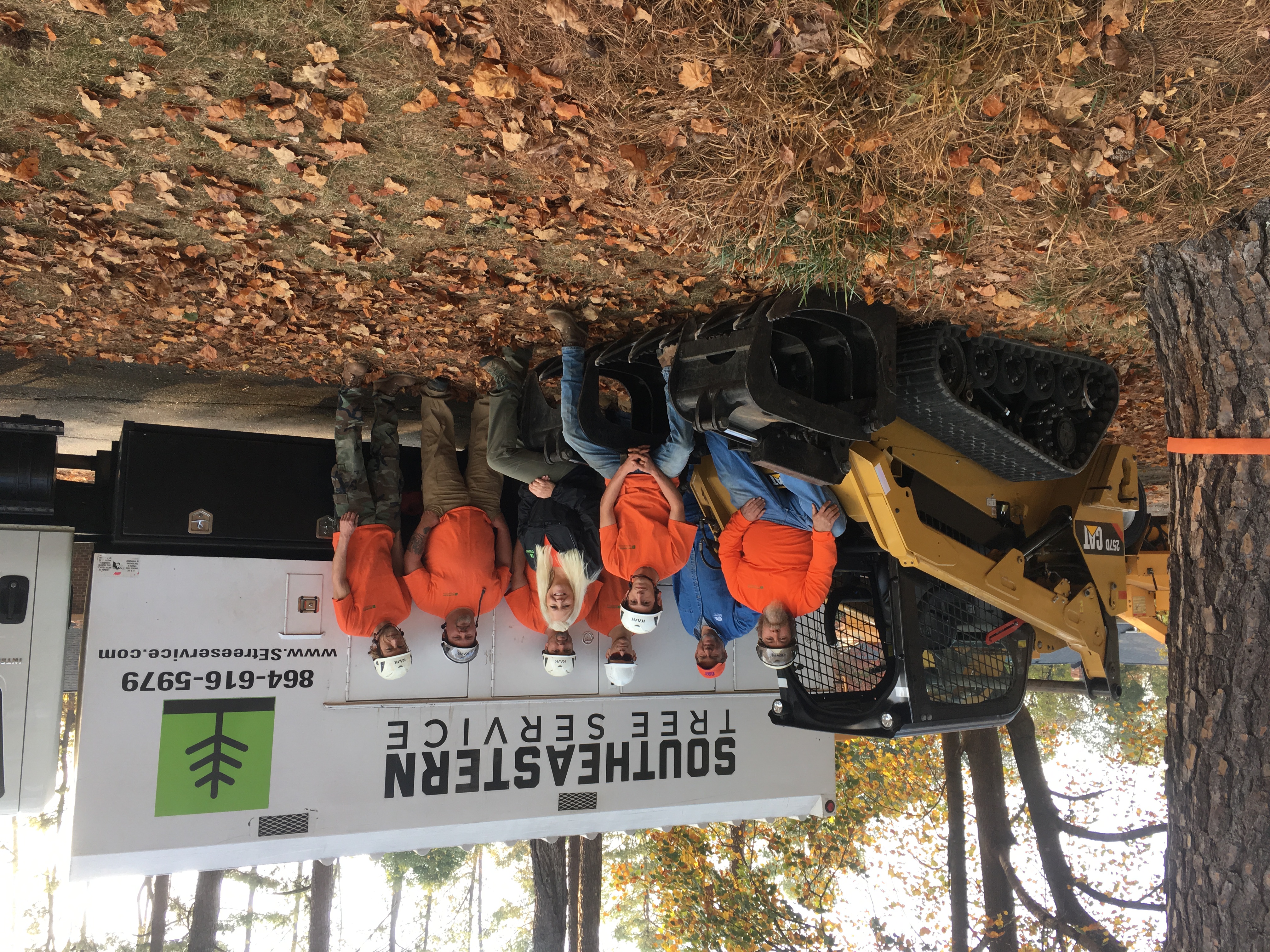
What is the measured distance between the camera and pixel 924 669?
15.1ft

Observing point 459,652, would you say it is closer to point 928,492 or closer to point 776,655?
point 776,655

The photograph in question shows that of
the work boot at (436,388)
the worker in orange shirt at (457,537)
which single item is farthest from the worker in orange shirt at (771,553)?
the work boot at (436,388)

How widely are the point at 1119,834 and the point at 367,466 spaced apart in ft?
34.6

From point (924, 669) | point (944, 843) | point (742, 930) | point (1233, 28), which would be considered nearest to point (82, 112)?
point (1233, 28)

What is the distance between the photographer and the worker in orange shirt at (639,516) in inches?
190

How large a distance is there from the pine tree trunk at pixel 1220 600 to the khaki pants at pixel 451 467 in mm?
3991

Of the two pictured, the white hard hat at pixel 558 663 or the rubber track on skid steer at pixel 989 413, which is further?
the white hard hat at pixel 558 663

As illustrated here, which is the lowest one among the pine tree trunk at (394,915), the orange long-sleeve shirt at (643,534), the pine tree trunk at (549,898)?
the pine tree trunk at (394,915)

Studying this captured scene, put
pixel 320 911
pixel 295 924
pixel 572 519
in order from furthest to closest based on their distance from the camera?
pixel 295 924 → pixel 320 911 → pixel 572 519

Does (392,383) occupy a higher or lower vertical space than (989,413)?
higher

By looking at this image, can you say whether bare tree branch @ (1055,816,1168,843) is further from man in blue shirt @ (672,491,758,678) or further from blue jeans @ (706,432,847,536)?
blue jeans @ (706,432,847,536)

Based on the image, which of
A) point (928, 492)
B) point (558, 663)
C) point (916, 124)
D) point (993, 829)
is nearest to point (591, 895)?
point (993, 829)

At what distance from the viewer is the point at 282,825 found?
4.99m

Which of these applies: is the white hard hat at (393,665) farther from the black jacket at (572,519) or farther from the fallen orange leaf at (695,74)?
the fallen orange leaf at (695,74)
